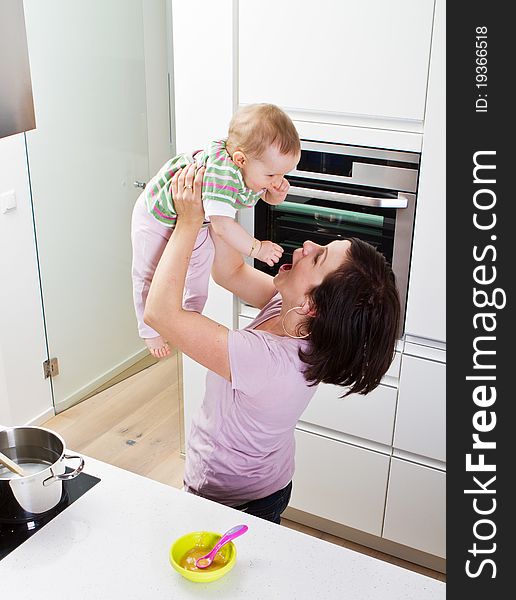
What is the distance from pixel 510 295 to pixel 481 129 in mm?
392

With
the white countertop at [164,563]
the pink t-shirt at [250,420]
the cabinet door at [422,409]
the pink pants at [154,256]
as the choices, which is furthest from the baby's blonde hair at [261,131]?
the cabinet door at [422,409]

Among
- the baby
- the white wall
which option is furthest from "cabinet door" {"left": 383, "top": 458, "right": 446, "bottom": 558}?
the white wall

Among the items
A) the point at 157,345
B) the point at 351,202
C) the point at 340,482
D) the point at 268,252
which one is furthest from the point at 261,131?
the point at 340,482

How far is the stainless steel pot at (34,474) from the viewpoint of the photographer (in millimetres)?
1312

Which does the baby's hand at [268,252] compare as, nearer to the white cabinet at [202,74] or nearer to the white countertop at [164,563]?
the white countertop at [164,563]

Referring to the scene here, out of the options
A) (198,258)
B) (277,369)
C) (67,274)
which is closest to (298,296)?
(277,369)

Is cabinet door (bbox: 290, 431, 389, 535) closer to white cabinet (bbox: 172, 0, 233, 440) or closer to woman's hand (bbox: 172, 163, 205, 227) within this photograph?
white cabinet (bbox: 172, 0, 233, 440)

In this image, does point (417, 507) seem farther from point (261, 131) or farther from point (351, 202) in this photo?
point (261, 131)

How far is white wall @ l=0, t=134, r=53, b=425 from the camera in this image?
2.84 meters

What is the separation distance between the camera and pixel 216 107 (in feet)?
7.49

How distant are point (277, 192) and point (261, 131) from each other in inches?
7.3

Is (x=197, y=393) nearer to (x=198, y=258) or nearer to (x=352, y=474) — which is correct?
(x=352, y=474)

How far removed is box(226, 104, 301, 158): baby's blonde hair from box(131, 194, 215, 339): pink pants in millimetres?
231

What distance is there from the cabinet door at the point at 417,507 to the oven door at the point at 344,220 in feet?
1.79
